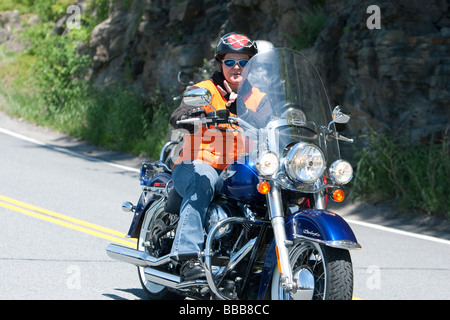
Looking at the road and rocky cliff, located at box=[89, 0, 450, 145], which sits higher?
rocky cliff, located at box=[89, 0, 450, 145]

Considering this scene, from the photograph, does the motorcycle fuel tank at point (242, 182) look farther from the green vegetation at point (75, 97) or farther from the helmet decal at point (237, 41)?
the green vegetation at point (75, 97)

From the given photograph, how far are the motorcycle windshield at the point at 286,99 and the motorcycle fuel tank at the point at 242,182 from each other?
4.6 inches

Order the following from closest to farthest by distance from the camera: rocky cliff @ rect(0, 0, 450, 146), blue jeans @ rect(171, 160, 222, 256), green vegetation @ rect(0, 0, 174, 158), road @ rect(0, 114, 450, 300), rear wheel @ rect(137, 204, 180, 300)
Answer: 1. blue jeans @ rect(171, 160, 222, 256)
2. rear wheel @ rect(137, 204, 180, 300)
3. road @ rect(0, 114, 450, 300)
4. rocky cliff @ rect(0, 0, 450, 146)
5. green vegetation @ rect(0, 0, 174, 158)


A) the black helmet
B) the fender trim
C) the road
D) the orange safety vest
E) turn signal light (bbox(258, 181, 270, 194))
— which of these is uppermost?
the black helmet

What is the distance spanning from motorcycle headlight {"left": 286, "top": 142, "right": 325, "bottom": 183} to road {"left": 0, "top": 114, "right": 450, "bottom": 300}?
2.07 meters

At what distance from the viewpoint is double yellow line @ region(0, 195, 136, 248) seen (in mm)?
8180

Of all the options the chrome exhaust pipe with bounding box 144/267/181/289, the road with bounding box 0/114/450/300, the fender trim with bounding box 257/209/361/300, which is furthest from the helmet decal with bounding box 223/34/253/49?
the road with bounding box 0/114/450/300

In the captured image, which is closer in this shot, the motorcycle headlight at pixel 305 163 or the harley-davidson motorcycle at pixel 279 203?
the harley-davidson motorcycle at pixel 279 203

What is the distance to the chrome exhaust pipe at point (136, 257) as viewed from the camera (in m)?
5.44

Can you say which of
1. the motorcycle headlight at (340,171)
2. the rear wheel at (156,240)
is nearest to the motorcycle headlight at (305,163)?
the motorcycle headlight at (340,171)

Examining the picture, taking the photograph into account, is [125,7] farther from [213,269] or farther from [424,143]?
[213,269]

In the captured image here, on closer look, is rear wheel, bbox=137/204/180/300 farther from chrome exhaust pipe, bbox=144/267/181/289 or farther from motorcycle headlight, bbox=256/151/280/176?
motorcycle headlight, bbox=256/151/280/176

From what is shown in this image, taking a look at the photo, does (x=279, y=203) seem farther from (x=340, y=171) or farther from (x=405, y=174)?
(x=405, y=174)

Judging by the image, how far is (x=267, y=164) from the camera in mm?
4469
